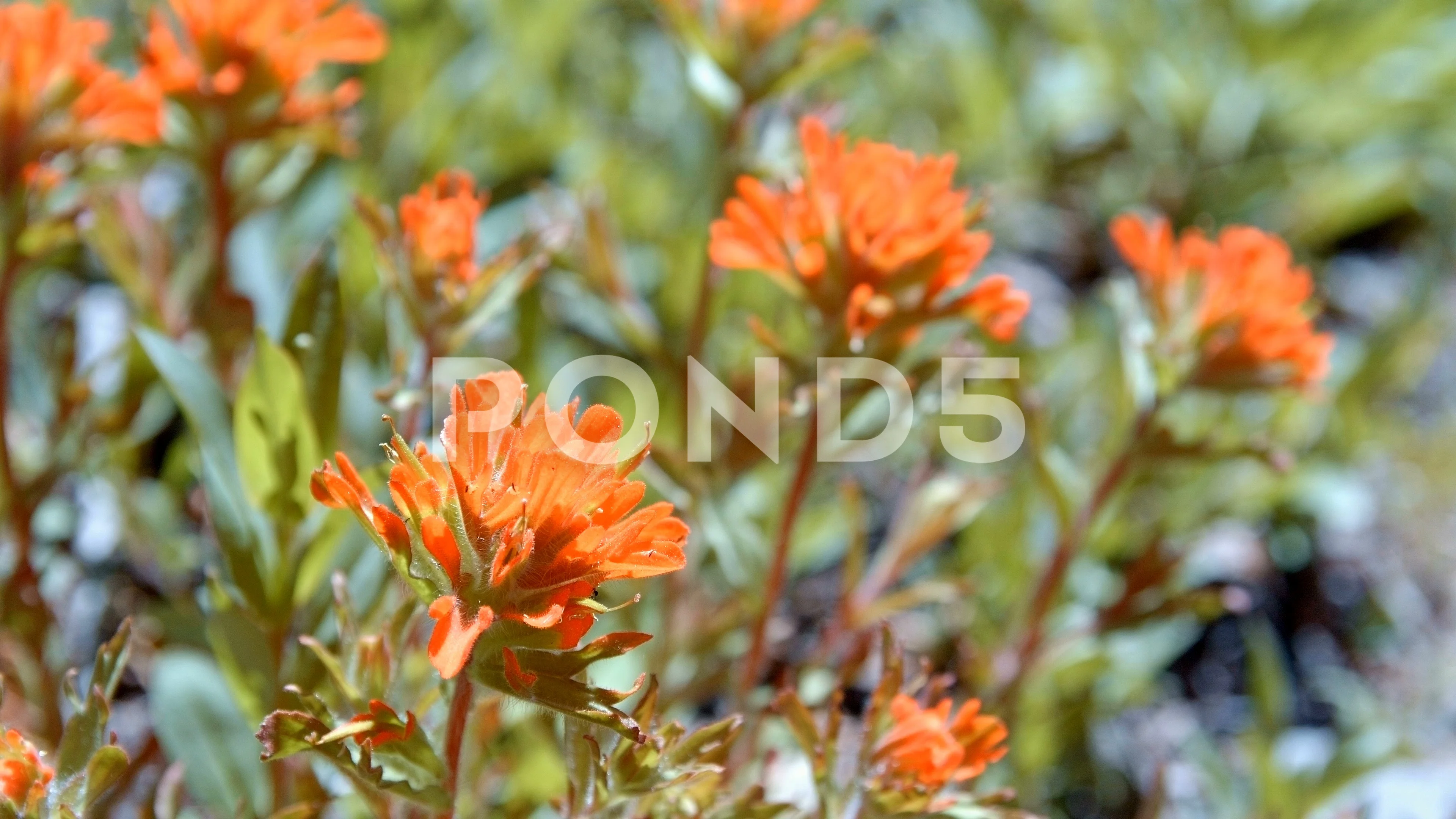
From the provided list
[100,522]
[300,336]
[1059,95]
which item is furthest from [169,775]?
[1059,95]

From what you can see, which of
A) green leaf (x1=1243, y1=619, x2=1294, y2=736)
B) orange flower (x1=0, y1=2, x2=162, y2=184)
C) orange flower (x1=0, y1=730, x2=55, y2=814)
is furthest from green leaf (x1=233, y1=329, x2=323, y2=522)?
green leaf (x1=1243, y1=619, x2=1294, y2=736)

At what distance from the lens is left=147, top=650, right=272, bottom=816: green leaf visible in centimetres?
143

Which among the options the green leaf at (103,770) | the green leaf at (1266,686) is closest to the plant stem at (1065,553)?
the green leaf at (1266,686)

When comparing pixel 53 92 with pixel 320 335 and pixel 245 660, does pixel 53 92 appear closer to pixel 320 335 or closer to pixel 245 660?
pixel 320 335

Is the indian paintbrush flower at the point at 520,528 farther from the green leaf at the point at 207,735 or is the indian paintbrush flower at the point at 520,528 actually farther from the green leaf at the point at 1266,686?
the green leaf at the point at 1266,686

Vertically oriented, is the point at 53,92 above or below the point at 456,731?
above

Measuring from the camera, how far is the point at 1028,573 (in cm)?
206

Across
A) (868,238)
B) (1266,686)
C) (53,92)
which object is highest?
(53,92)

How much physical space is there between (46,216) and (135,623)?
2.06 ft

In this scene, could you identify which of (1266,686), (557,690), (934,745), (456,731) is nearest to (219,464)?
(456,731)

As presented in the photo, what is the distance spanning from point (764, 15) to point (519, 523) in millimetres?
983

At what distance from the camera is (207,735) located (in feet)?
4.80

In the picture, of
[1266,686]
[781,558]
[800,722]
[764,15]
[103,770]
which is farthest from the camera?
[1266,686]

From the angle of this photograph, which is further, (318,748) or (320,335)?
(320,335)
